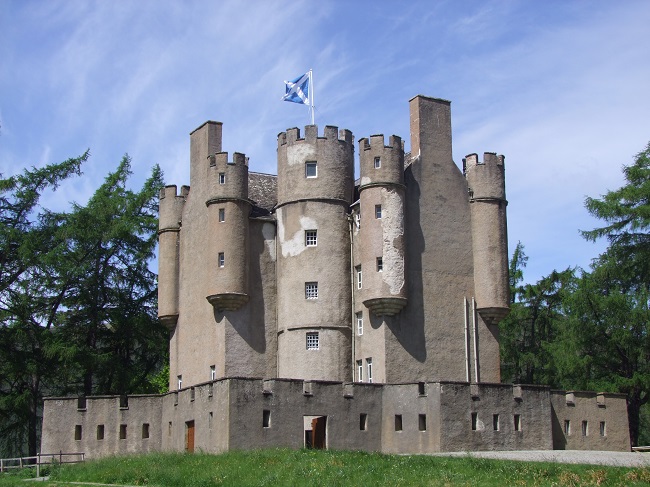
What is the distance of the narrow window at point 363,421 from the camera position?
152ft

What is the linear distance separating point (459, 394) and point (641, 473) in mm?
13775

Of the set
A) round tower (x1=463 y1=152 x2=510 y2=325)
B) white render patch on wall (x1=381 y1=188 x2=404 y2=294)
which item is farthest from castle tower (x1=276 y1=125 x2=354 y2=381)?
round tower (x1=463 y1=152 x2=510 y2=325)

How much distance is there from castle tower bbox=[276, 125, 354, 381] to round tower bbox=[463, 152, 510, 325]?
19.6ft

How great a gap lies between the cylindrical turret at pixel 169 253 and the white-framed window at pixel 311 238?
7.51 m

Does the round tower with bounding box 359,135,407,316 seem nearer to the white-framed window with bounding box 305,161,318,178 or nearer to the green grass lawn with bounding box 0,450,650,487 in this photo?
the white-framed window with bounding box 305,161,318,178

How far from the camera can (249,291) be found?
51125 millimetres

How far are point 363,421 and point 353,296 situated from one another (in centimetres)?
677

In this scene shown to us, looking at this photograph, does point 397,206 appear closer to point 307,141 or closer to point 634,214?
point 307,141

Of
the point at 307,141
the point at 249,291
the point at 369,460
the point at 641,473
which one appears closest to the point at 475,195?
the point at 307,141

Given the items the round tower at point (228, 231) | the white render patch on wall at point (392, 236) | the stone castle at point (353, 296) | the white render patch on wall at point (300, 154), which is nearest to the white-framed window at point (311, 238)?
the stone castle at point (353, 296)

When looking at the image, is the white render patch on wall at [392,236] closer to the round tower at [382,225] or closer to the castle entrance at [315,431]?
the round tower at [382,225]

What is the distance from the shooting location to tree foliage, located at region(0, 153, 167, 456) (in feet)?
192

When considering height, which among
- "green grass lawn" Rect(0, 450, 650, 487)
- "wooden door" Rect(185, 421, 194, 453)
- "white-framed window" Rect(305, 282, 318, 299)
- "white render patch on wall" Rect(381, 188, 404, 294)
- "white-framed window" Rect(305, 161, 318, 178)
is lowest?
"green grass lawn" Rect(0, 450, 650, 487)

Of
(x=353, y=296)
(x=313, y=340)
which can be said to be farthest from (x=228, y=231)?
(x=353, y=296)
